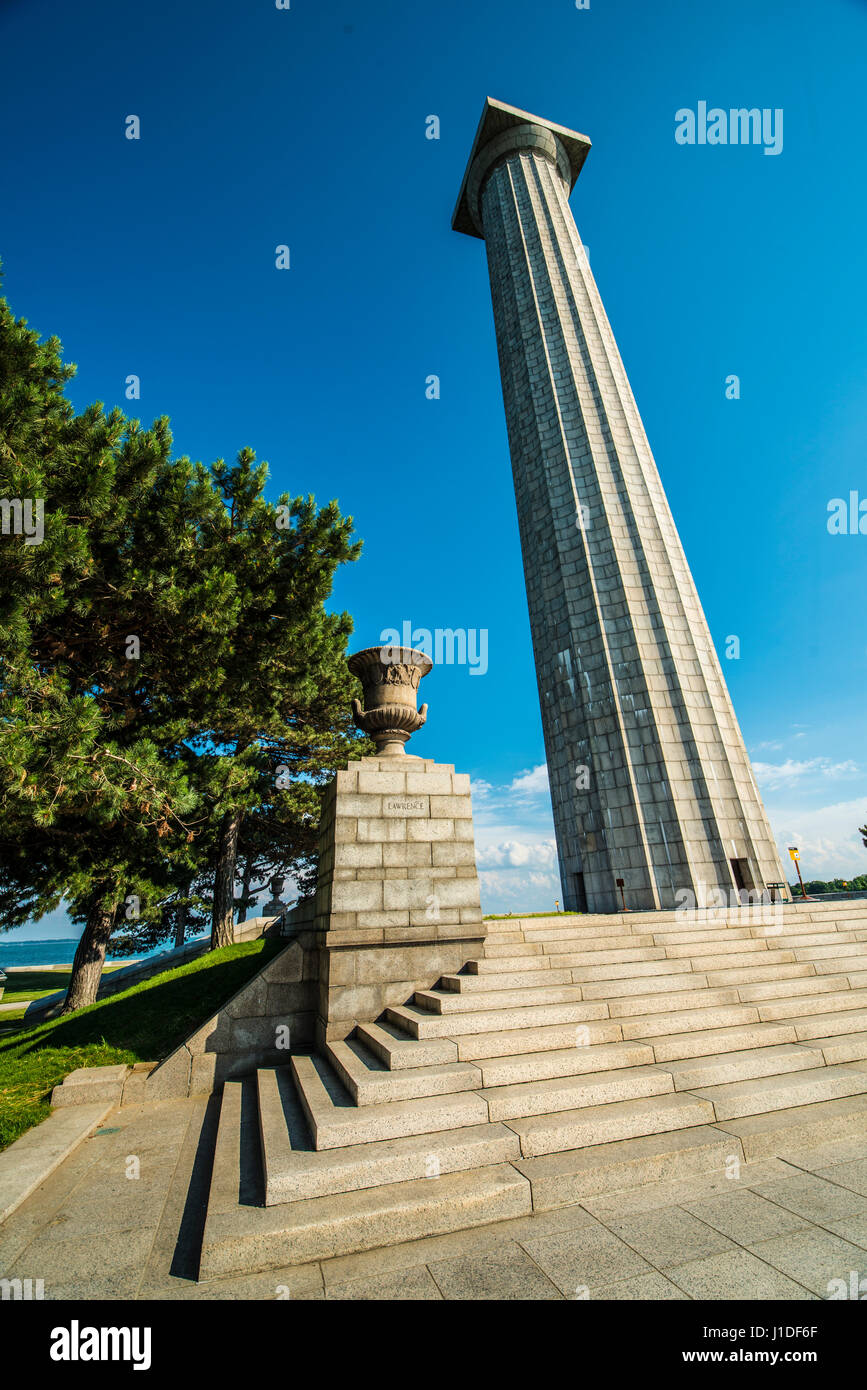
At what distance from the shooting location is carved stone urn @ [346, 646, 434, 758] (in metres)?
8.36

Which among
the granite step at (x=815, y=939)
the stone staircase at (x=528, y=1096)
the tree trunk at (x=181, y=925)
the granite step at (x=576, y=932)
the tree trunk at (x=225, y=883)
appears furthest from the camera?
the tree trunk at (x=181, y=925)

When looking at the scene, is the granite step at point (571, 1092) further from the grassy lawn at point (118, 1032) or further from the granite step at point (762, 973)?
the grassy lawn at point (118, 1032)

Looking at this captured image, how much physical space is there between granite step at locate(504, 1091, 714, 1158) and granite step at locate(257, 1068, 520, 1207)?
0.62 feet

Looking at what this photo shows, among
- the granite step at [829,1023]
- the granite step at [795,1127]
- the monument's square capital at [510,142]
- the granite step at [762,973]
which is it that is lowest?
the granite step at [795,1127]

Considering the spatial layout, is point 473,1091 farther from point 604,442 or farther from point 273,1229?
point 604,442

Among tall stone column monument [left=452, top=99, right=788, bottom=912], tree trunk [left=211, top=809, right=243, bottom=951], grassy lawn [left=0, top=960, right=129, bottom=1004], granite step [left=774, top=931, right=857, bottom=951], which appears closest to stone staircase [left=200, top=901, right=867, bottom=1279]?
granite step [left=774, top=931, right=857, bottom=951]

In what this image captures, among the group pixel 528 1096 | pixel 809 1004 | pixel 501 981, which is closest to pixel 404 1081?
pixel 528 1096

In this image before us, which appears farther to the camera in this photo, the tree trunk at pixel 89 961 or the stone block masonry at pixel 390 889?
the tree trunk at pixel 89 961

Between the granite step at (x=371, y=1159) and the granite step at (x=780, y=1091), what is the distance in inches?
79.2

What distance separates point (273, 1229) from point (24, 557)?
31.8 ft

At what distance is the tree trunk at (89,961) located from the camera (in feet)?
48.3

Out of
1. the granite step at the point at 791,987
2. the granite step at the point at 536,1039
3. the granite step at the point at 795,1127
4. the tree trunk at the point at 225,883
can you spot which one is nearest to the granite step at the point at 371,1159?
the granite step at the point at 536,1039

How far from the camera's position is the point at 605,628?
62.5 ft
